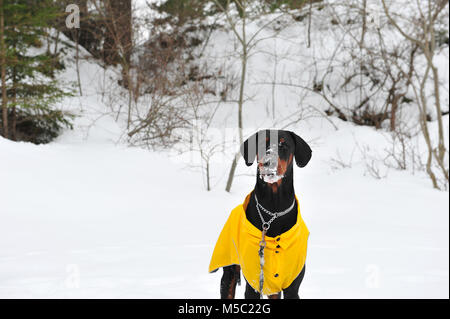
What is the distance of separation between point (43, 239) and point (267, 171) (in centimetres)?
190

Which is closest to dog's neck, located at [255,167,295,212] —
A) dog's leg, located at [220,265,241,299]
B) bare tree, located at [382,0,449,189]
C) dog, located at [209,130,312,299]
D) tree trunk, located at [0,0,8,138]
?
dog, located at [209,130,312,299]

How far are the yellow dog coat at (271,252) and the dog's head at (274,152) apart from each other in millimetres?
266

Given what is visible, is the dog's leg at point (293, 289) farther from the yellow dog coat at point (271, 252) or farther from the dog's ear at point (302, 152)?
the dog's ear at point (302, 152)

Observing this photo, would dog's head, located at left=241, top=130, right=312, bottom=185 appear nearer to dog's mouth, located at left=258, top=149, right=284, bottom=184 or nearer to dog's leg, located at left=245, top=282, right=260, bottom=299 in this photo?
dog's mouth, located at left=258, top=149, right=284, bottom=184

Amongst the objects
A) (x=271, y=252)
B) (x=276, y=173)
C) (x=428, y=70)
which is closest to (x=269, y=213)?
(x=271, y=252)

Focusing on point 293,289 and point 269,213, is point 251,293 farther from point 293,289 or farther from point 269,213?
point 269,213

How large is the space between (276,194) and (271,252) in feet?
0.81

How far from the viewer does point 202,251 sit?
2289mm

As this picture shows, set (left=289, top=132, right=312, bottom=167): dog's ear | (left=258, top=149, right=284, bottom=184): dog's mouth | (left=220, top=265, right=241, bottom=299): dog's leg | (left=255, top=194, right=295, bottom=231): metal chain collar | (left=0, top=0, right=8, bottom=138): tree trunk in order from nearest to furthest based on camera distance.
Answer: (left=258, top=149, right=284, bottom=184): dog's mouth → (left=289, top=132, right=312, bottom=167): dog's ear → (left=255, top=194, right=295, bottom=231): metal chain collar → (left=220, top=265, right=241, bottom=299): dog's leg → (left=0, top=0, right=8, bottom=138): tree trunk

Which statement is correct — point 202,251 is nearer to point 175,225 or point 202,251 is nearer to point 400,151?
point 175,225

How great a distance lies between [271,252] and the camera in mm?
1451

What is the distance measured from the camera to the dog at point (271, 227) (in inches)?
45.1

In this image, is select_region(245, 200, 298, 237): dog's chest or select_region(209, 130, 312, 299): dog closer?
select_region(209, 130, 312, 299): dog

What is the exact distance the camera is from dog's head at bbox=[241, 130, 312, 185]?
1085 mm
